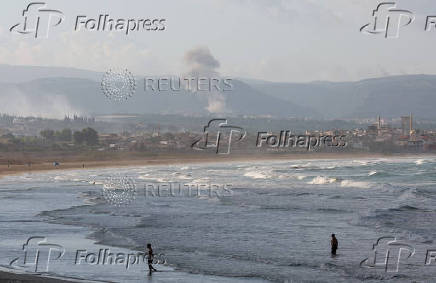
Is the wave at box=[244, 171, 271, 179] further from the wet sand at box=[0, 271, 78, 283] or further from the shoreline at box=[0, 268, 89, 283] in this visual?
the wet sand at box=[0, 271, 78, 283]

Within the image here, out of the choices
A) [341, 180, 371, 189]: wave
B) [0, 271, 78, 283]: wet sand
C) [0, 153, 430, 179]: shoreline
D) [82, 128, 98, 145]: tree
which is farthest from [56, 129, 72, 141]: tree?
[0, 271, 78, 283]: wet sand

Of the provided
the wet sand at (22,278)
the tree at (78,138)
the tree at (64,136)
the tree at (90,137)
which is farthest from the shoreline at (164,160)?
the wet sand at (22,278)

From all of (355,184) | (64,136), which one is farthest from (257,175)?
(64,136)

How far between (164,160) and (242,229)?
→ 83.4 meters

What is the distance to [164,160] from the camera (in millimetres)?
117562

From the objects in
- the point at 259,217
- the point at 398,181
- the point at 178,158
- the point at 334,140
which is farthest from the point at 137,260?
the point at 334,140

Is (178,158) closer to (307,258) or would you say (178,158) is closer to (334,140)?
(334,140)

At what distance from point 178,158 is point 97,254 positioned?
95465 mm

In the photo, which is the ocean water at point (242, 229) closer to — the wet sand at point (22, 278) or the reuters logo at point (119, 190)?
the reuters logo at point (119, 190)

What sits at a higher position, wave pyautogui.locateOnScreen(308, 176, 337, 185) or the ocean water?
wave pyautogui.locateOnScreen(308, 176, 337, 185)

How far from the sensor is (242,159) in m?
126

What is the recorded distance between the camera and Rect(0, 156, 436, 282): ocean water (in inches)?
966

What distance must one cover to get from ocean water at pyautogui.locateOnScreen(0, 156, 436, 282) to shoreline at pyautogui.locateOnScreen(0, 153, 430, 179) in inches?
1182

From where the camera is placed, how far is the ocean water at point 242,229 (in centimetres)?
2453
